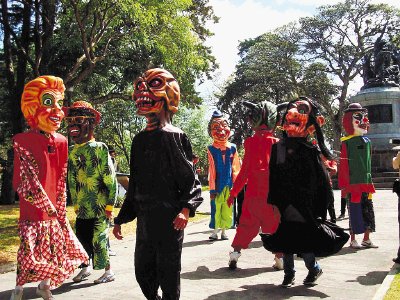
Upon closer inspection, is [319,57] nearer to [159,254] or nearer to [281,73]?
[281,73]

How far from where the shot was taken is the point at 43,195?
182 inches

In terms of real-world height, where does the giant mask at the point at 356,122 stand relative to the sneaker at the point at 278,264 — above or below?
above

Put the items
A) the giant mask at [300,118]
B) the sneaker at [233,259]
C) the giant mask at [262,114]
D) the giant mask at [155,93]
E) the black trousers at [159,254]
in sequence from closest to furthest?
the black trousers at [159,254], the giant mask at [155,93], the giant mask at [300,118], the sneaker at [233,259], the giant mask at [262,114]

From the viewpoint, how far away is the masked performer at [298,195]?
5129 millimetres

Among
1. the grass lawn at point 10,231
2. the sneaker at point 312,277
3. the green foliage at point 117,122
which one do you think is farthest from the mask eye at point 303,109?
the green foliage at point 117,122

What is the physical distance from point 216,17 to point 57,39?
8.53 metres

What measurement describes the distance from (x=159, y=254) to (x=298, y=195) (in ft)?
6.99

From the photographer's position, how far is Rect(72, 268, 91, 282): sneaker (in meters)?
5.87

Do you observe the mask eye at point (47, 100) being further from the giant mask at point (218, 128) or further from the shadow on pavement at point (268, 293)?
the giant mask at point (218, 128)

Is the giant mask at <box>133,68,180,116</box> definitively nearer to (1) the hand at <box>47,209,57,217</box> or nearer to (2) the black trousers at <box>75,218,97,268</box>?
(1) the hand at <box>47,209,57,217</box>

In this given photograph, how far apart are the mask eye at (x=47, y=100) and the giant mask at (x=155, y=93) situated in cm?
141

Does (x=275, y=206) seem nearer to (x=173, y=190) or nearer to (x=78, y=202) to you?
(x=173, y=190)

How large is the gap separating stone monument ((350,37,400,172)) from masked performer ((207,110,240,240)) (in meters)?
15.2

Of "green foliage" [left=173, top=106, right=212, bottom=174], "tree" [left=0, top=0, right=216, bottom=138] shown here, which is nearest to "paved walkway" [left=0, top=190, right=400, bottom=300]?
"tree" [left=0, top=0, right=216, bottom=138]
